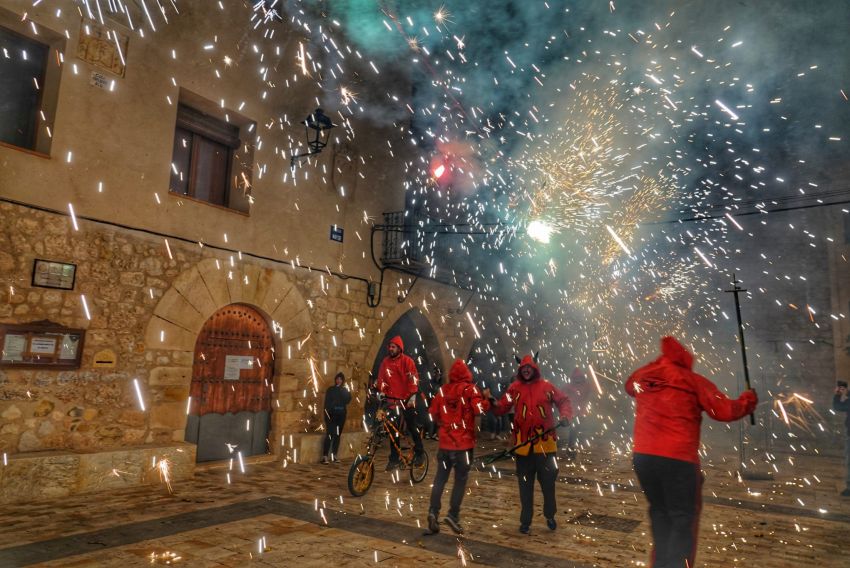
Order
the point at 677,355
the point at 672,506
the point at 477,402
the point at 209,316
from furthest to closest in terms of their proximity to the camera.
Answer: the point at 209,316, the point at 477,402, the point at 677,355, the point at 672,506

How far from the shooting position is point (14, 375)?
231 inches

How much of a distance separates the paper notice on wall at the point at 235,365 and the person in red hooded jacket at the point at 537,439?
4661 millimetres

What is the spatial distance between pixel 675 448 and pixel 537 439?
2.08 meters

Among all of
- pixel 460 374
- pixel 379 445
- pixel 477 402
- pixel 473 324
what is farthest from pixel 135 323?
pixel 473 324

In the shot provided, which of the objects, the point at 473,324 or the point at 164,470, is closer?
the point at 164,470

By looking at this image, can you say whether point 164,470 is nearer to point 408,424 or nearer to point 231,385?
point 231,385

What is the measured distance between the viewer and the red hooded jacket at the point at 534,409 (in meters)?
5.45

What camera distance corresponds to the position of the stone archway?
7.23 metres

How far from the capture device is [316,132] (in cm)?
958

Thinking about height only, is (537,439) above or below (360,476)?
above

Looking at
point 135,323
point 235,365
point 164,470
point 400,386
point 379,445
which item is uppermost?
point 135,323

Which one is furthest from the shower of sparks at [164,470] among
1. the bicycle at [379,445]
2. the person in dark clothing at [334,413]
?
the person in dark clothing at [334,413]

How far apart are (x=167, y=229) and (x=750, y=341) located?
17609 millimetres

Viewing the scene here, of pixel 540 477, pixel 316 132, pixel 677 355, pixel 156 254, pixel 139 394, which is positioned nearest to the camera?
pixel 677 355
